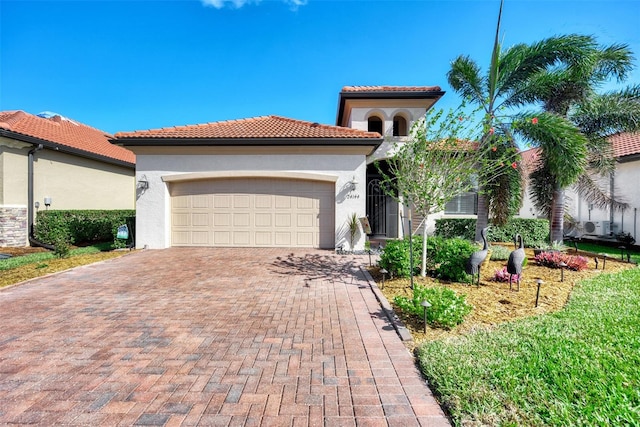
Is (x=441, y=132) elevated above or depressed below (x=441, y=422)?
above

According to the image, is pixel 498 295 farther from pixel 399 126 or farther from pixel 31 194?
pixel 31 194

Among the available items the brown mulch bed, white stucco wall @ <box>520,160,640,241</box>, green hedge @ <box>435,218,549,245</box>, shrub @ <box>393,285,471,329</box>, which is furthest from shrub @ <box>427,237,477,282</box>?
white stucco wall @ <box>520,160,640,241</box>

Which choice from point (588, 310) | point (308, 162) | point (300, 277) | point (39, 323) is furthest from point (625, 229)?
point (39, 323)

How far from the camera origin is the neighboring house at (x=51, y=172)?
10531mm

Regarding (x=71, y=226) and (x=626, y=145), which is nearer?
(x=71, y=226)

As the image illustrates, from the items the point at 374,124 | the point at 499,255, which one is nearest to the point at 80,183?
the point at 374,124

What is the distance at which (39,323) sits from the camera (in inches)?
163

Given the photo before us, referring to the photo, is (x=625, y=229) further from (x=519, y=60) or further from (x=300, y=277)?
(x=300, y=277)

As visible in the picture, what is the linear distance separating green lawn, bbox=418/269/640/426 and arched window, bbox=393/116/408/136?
37.9ft

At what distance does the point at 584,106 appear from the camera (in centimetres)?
964

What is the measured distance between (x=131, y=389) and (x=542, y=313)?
5770mm

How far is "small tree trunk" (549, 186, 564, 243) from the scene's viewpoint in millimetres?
9977

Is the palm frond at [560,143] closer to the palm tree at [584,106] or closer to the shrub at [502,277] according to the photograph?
the palm tree at [584,106]

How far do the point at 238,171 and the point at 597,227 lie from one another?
1690 centimetres
